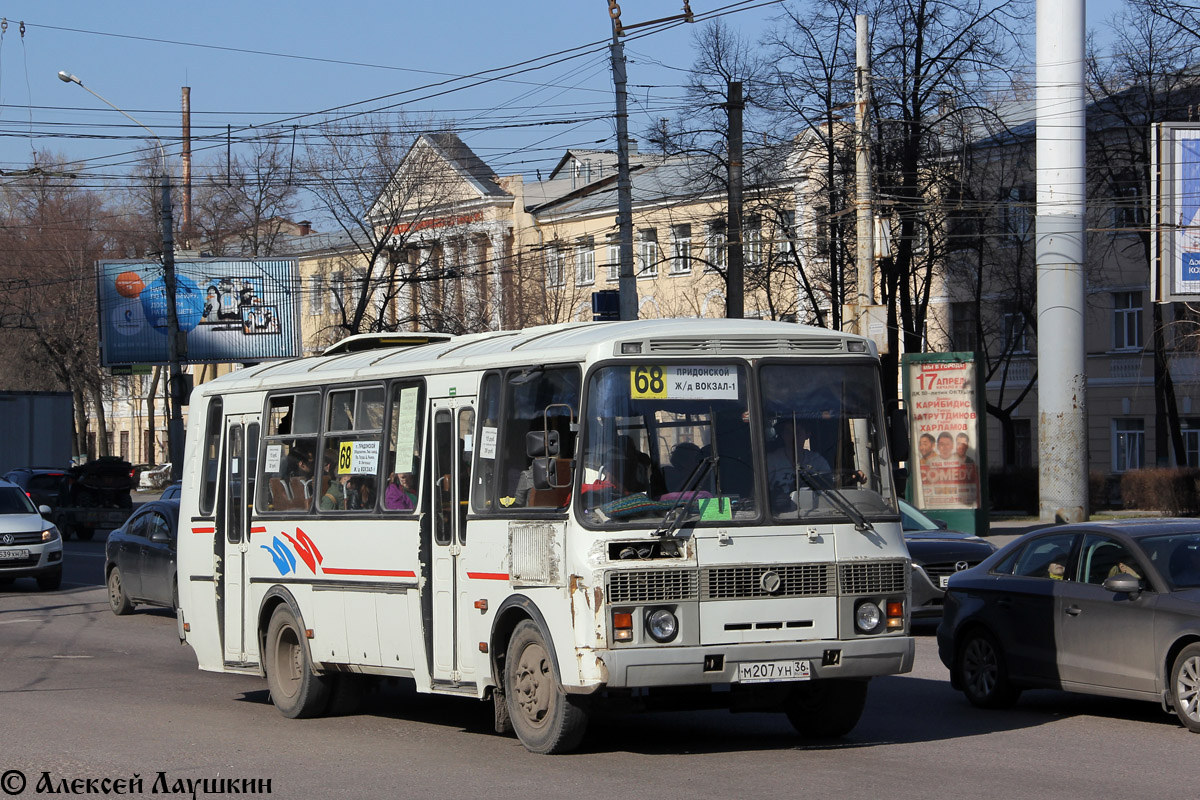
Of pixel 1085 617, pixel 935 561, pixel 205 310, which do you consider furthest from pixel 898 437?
pixel 205 310

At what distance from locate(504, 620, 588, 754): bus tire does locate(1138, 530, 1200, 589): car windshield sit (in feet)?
13.1

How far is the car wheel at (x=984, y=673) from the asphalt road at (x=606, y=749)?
0.14 m

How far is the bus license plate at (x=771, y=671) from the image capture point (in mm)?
8531

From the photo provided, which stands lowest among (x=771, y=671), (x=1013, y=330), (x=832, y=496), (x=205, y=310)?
(x=771, y=671)

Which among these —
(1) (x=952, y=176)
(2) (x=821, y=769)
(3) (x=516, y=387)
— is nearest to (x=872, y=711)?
(2) (x=821, y=769)

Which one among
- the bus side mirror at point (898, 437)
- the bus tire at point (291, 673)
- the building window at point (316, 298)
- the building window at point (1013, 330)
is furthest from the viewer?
the building window at point (316, 298)

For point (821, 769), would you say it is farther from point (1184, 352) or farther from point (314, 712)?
point (1184, 352)

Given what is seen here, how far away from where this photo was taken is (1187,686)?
31.2 feet

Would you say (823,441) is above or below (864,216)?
below

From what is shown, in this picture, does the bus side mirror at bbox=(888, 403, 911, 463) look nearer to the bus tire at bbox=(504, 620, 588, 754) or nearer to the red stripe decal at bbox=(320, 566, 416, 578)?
the bus tire at bbox=(504, 620, 588, 754)

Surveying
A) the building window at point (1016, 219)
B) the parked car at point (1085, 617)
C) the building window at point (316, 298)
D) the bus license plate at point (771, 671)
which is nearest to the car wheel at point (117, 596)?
the parked car at point (1085, 617)

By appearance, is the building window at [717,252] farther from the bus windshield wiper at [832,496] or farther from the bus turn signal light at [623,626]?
the bus turn signal light at [623,626]

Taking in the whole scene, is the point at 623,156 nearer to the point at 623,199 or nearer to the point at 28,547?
the point at 623,199

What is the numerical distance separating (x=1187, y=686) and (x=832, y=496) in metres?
2.70
